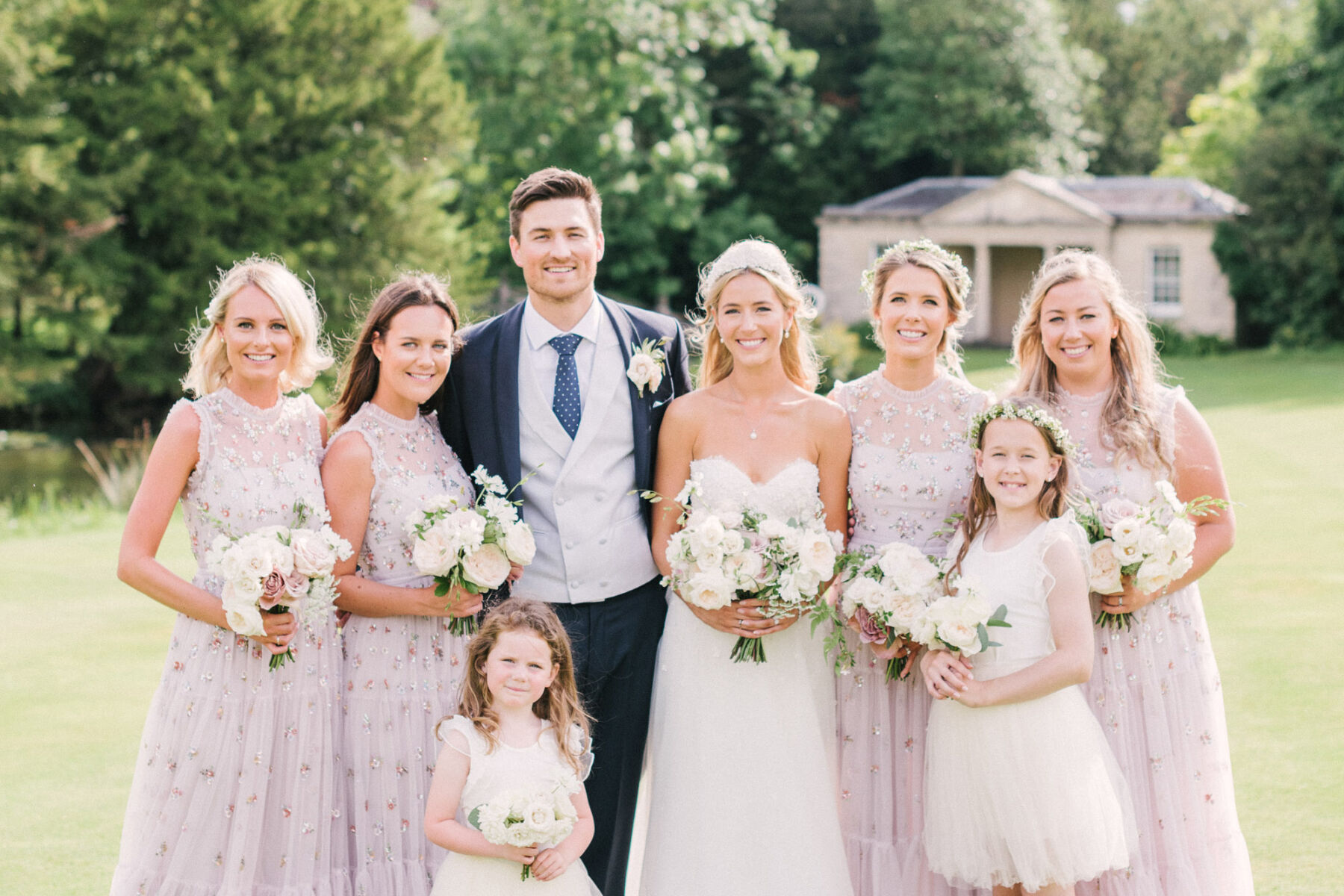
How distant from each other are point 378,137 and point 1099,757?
25.7m

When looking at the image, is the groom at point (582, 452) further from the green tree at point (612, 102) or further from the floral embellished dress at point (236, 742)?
the green tree at point (612, 102)

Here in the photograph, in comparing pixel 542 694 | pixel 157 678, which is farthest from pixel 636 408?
pixel 157 678

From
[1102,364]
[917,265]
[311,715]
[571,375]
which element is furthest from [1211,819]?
[311,715]

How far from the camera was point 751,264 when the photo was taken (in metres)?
4.88

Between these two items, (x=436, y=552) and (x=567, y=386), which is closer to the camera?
(x=436, y=552)

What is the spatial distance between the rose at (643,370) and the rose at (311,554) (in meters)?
1.36

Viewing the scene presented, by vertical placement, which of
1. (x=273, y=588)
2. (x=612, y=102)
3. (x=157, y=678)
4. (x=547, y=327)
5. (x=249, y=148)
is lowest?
(x=157, y=678)

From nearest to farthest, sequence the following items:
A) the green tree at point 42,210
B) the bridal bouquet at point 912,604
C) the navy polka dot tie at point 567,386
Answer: the bridal bouquet at point 912,604
the navy polka dot tie at point 567,386
the green tree at point 42,210

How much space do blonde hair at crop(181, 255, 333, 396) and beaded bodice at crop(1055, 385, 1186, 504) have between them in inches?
111

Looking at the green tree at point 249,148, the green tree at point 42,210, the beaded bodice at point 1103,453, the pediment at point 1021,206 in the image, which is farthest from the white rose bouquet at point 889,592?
the pediment at point 1021,206

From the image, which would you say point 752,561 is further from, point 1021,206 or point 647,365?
point 1021,206

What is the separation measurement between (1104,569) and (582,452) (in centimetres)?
194

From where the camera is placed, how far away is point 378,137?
27.6 meters

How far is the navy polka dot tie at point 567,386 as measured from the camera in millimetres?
4969
